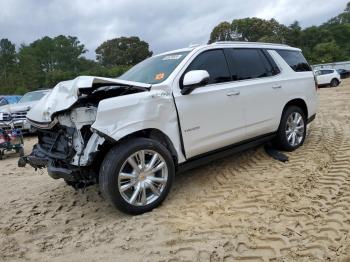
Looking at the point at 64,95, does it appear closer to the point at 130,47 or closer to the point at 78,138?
the point at 78,138

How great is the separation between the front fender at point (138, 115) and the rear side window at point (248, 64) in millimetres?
1314

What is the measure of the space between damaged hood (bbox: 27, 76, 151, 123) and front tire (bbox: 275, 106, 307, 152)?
2.68 meters

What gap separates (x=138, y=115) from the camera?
4.12m

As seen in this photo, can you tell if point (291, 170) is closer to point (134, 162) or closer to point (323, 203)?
point (323, 203)

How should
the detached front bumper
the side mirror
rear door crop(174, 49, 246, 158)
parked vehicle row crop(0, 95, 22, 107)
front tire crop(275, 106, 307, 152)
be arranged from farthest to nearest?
parked vehicle row crop(0, 95, 22, 107), front tire crop(275, 106, 307, 152), rear door crop(174, 49, 246, 158), the side mirror, the detached front bumper

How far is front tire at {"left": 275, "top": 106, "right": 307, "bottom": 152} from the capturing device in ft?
19.9

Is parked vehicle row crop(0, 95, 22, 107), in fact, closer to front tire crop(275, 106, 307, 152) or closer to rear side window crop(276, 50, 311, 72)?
rear side window crop(276, 50, 311, 72)

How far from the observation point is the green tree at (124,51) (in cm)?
6212

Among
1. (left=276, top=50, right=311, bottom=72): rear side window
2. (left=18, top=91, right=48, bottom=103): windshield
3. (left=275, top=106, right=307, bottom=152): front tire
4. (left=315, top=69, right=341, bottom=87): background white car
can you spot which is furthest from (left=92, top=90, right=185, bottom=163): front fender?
(left=315, top=69, right=341, bottom=87): background white car

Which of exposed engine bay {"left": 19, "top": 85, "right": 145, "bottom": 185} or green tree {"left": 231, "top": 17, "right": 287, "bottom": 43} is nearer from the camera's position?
exposed engine bay {"left": 19, "top": 85, "right": 145, "bottom": 185}

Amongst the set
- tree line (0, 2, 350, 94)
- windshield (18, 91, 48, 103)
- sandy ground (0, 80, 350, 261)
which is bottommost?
sandy ground (0, 80, 350, 261)

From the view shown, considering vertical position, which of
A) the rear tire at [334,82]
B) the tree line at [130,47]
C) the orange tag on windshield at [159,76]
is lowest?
the rear tire at [334,82]

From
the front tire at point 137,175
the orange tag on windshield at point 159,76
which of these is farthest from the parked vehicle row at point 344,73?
the front tire at point 137,175

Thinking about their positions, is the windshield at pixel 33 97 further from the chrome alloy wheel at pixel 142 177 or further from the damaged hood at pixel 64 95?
the chrome alloy wheel at pixel 142 177
